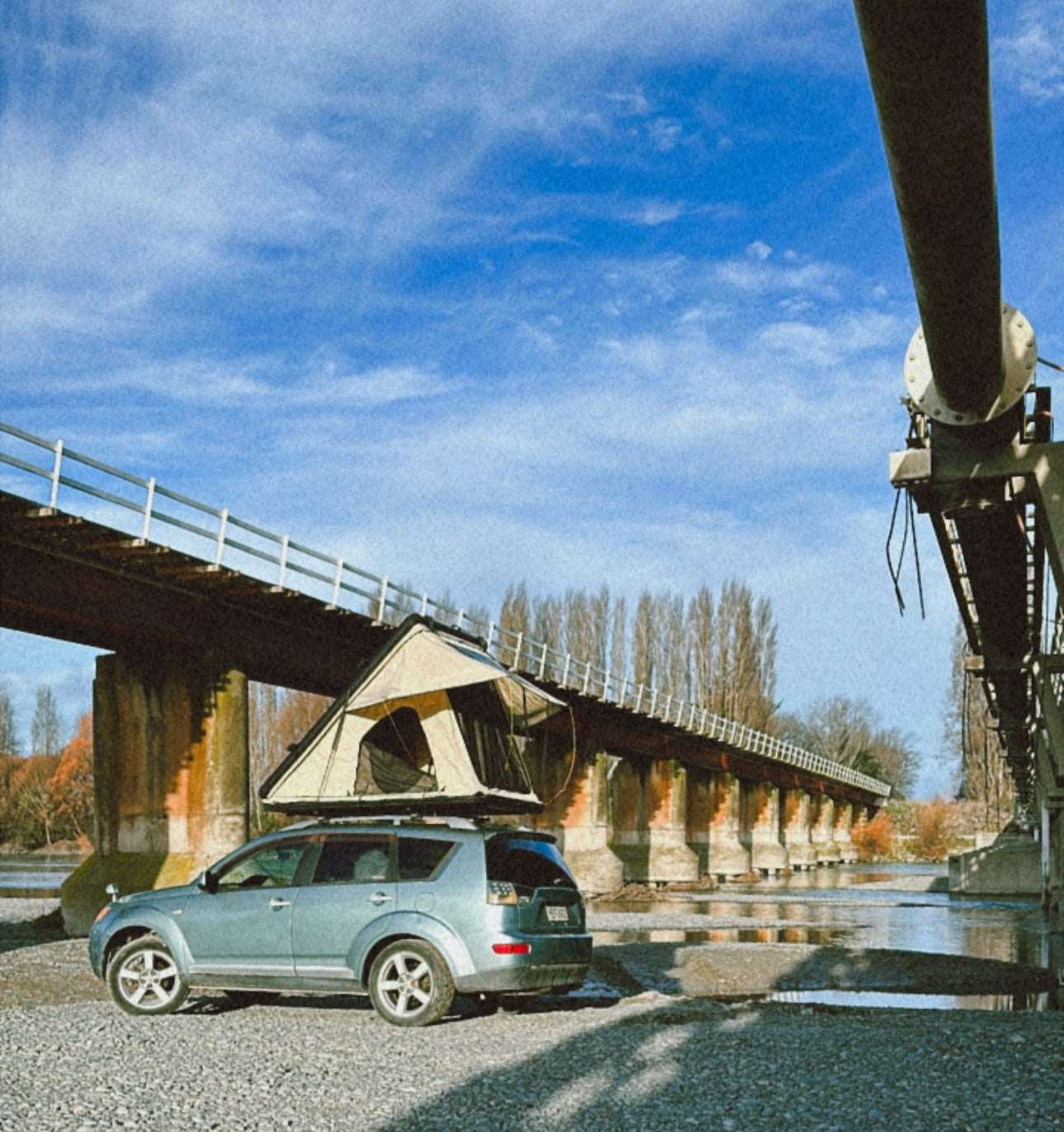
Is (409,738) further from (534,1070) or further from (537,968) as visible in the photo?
(534,1070)

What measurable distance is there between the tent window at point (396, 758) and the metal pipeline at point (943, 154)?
10.3 metres

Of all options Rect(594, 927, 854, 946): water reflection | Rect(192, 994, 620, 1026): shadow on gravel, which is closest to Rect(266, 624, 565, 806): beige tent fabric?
Rect(192, 994, 620, 1026): shadow on gravel

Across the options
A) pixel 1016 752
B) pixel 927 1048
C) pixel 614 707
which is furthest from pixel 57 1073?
pixel 1016 752

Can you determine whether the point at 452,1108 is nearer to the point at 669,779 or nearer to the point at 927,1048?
the point at 927,1048

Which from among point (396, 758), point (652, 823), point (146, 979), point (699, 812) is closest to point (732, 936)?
point (396, 758)

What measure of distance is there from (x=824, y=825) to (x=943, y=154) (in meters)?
83.6

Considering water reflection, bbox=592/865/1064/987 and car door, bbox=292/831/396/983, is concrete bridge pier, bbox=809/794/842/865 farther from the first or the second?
car door, bbox=292/831/396/983

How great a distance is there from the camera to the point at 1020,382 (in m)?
11.1

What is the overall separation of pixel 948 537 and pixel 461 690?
6.90 m

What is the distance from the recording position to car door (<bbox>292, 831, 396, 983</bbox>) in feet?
36.3

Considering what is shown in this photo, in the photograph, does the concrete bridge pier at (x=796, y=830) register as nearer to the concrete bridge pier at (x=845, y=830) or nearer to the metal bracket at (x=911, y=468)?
the concrete bridge pier at (x=845, y=830)

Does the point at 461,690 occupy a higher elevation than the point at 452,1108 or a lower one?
higher

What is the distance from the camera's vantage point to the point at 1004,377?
11078 millimetres

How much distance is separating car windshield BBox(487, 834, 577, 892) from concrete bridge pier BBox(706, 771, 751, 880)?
45.5 metres
